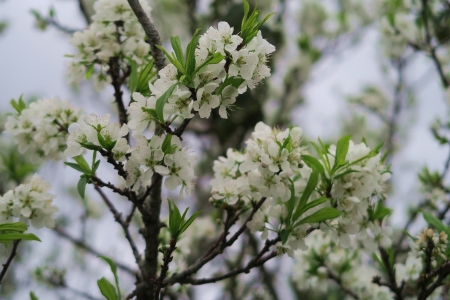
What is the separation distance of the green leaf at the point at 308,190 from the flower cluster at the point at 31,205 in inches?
37.4

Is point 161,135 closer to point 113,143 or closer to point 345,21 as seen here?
point 113,143

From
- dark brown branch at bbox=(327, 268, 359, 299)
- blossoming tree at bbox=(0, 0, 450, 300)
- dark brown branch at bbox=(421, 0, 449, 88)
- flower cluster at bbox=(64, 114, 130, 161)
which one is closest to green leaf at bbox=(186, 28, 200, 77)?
blossoming tree at bbox=(0, 0, 450, 300)

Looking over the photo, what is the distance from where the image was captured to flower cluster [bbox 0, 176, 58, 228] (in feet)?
5.24

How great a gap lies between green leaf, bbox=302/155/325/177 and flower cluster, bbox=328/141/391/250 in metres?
0.05

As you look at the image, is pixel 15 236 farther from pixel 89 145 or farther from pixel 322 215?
pixel 322 215

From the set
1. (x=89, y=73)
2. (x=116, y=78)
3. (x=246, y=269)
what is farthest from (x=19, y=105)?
(x=246, y=269)

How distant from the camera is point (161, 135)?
4.33ft

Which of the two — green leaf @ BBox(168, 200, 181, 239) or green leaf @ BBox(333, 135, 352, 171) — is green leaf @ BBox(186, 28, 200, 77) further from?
green leaf @ BBox(333, 135, 352, 171)

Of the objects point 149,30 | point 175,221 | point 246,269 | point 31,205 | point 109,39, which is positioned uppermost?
point 109,39

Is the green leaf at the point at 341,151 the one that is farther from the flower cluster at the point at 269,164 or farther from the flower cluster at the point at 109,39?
the flower cluster at the point at 109,39

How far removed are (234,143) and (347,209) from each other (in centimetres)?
331

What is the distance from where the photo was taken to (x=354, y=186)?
145 centimetres

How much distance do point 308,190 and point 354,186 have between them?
16cm

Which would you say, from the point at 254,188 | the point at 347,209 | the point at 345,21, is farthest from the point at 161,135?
the point at 345,21
